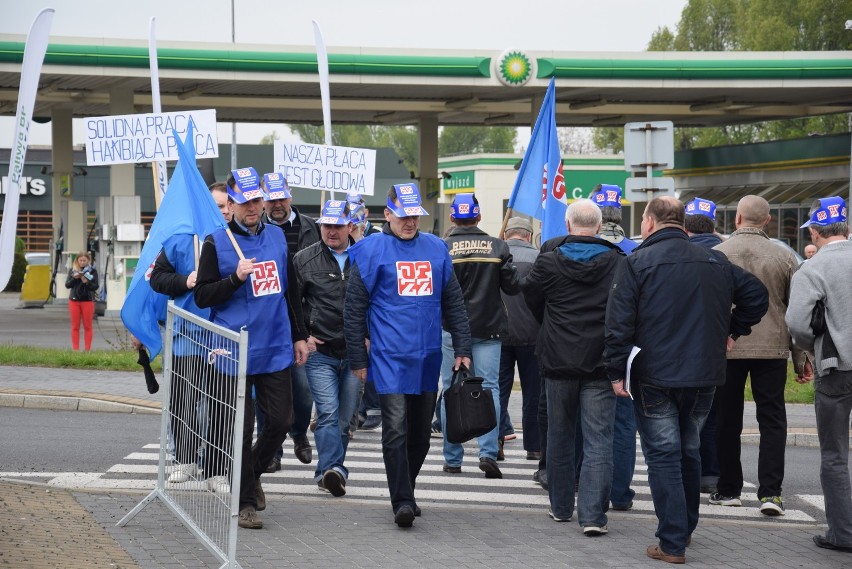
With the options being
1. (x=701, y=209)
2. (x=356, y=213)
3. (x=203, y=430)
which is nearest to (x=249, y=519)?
(x=203, y=430)

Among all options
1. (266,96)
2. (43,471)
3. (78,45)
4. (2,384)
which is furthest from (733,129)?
(43,471)

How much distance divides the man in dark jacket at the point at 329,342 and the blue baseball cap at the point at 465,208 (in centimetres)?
83

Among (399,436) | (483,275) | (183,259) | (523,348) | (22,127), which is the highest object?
(22,127)

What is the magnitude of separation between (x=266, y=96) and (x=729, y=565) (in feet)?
87.4

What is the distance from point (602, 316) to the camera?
26.4ft

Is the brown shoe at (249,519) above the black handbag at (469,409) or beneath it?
beneath

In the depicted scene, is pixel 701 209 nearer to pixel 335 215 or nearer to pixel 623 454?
pixel 623 454

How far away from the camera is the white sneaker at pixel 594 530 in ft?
25.8

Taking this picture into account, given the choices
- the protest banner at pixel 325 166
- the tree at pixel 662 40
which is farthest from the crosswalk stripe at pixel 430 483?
the tree at pixel 662 40

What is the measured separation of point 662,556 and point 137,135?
5.85 metres

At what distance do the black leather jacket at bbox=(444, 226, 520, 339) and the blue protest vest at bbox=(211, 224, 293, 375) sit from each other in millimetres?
2097

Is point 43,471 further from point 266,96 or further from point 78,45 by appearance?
point 266,96

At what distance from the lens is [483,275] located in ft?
32.5

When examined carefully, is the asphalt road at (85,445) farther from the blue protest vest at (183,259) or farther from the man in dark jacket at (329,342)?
the man in dark jacket at (329,342)
